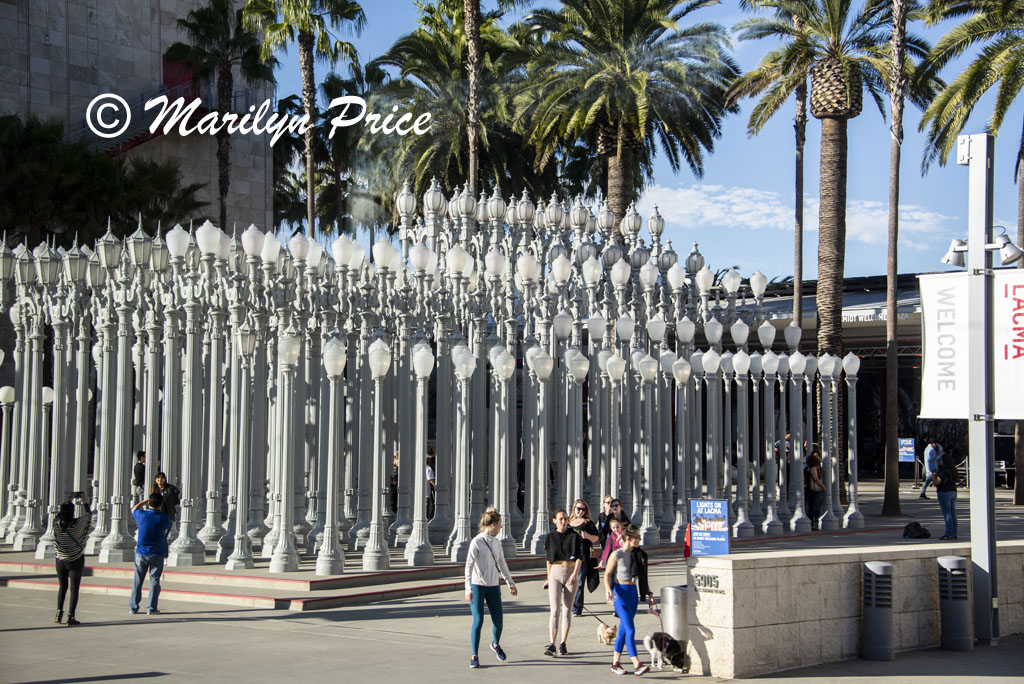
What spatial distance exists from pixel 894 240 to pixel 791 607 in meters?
18.5

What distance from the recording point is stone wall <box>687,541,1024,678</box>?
10.1 m

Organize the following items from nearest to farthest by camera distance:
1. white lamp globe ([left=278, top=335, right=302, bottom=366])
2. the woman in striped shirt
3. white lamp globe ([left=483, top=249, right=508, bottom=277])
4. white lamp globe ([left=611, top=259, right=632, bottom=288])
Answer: the woman in striped shirt < white lamp globe ([left=278, top=335, right=302, bottom=366]) < white lamp globe ([left=483, top=249, right=508, bottom=277]) < white lamp globe ([left=611, top=259, right=632, bottom=288])

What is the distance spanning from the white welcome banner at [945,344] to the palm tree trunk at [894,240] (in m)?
15.6

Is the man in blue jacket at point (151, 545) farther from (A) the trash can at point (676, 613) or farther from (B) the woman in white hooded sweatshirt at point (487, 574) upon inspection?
(A) the trash can at point (676, 613)

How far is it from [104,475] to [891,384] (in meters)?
18.0

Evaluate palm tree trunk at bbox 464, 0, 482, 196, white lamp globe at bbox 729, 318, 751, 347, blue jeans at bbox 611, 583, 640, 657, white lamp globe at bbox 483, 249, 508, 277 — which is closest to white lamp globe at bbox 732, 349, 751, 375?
white lamp globe at bbox 729, 318, 751, 347

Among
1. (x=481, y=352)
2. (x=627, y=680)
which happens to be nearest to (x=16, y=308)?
(x=481, y=352)

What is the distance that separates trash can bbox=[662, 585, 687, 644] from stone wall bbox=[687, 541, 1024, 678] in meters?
0.08

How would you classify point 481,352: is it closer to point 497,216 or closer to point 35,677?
point 497,216

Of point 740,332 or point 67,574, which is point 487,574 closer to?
point 67,574

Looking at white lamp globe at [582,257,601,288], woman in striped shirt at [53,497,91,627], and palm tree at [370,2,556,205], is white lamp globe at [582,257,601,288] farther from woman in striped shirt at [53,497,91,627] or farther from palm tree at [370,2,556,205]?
palm tree at [370,2,556,205]

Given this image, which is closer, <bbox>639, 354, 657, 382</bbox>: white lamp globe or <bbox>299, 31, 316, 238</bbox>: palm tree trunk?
<bbox>639, 354, 657, 382</bbox>: white lamp globe

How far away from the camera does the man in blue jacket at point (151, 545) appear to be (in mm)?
13156

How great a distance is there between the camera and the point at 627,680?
995 cm
